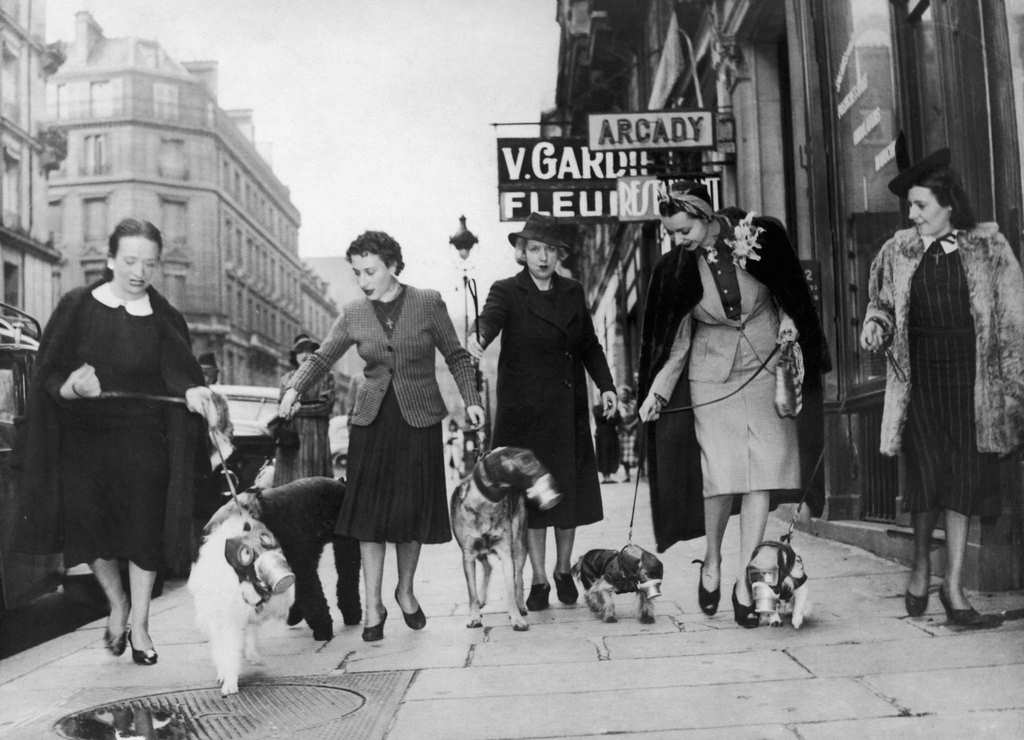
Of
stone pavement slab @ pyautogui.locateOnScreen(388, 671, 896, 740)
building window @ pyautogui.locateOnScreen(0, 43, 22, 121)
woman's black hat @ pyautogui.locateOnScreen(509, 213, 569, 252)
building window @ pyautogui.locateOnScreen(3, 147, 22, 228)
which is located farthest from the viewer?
building window @ pyautogui.locateOnScreen(3, 147, 22, 228)

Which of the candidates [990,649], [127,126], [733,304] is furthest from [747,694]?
[127,126]

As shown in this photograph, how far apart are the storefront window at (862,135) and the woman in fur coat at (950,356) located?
277 centimetres

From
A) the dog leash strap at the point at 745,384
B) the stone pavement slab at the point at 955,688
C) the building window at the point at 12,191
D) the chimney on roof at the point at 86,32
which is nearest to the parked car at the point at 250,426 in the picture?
the chimney on roof at the point at 86,32

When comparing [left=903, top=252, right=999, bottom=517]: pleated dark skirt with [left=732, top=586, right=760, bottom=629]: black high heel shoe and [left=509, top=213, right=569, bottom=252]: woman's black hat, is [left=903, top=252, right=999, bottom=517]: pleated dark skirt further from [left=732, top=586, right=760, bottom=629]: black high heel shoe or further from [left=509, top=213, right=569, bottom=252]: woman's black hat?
[left=509, top=213, right=569, bottom=252]: woman's black hat

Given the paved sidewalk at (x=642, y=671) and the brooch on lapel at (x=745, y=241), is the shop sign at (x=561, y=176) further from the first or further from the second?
the brooch on lapel at (x=745, y=241)

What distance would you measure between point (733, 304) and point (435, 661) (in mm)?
2096

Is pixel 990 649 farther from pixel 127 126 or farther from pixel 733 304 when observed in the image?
pixel 127 126

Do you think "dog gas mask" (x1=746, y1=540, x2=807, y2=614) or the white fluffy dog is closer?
the white fluffy dog

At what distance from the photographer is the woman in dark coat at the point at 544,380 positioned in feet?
19.2

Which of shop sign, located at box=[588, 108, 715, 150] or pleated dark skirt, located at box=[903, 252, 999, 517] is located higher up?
shop sign, located at box=[588, 108, 715, 150]

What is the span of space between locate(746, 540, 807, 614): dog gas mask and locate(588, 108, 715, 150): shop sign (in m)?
6.55

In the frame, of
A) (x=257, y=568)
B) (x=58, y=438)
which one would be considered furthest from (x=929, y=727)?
(x=58, y=438)

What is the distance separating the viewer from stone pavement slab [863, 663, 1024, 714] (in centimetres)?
338

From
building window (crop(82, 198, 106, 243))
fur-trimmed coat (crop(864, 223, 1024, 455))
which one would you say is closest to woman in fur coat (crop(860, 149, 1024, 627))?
fur-trimmed coat (crop(864, 223, 1024, 455))
